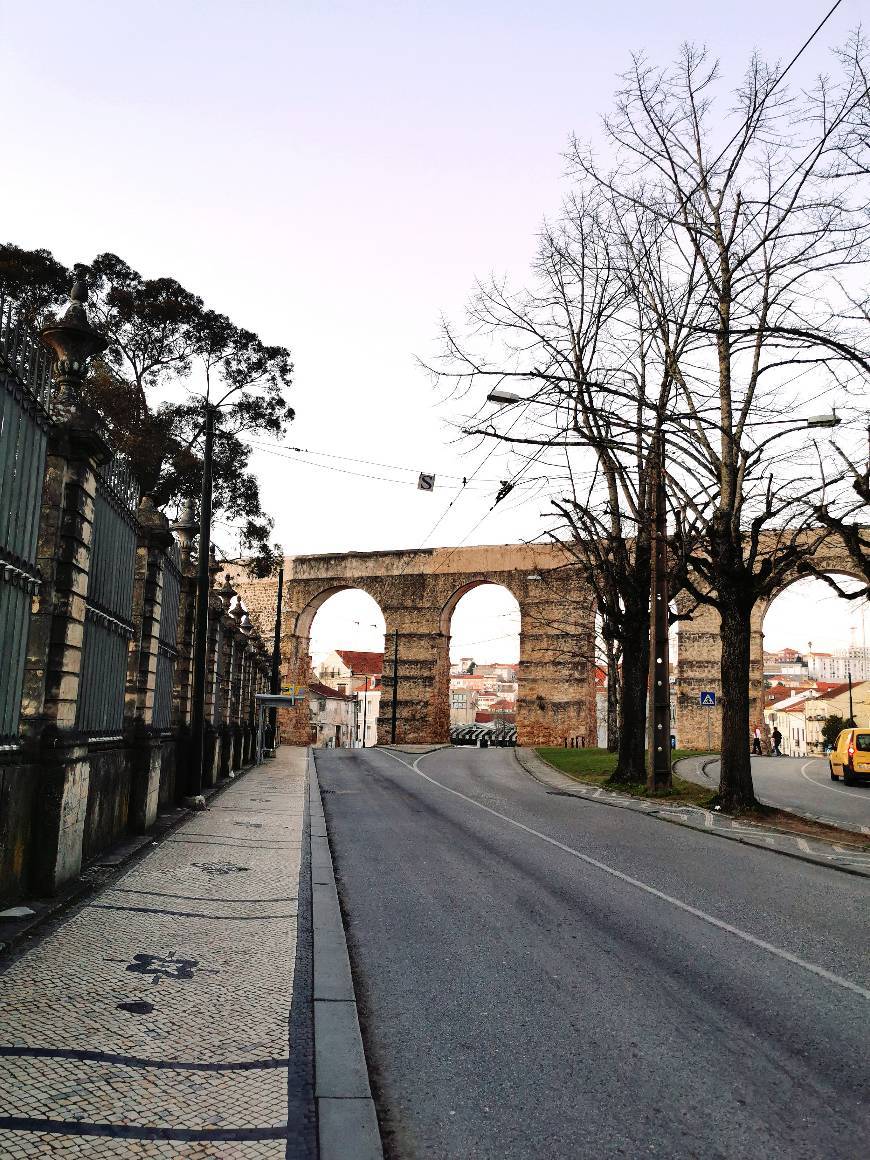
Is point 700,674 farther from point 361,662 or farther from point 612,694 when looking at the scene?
point 361,662

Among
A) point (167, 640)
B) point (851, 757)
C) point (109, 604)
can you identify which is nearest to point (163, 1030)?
point (109, 604)

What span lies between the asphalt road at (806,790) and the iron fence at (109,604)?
1090 cm

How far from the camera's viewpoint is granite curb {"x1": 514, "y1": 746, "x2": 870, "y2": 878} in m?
10.9

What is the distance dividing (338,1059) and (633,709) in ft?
63.8

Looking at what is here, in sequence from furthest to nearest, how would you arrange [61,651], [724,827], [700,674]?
[700,674], [724,827], [61,651]

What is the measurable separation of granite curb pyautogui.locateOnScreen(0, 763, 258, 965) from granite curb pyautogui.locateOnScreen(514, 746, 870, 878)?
7677 mm

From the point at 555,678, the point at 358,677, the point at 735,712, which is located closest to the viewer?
the point at 735,712

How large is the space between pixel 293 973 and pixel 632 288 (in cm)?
1348

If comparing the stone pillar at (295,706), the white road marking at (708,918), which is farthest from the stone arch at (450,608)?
the white road marking at (708,918)

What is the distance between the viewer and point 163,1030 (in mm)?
4215

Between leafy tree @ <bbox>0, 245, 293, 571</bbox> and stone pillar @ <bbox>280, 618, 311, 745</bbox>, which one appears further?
stone pillar @ <bbox>280, 618, 311, 745</bbox>

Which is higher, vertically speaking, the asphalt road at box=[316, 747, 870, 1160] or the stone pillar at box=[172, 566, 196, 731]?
the stone pillar at box=[172, 566, 196, 731]

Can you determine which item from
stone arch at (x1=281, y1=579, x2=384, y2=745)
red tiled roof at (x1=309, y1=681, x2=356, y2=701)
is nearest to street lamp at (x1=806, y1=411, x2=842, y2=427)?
stone arch at (x1=281, y1=579, x2=384, y2=745)

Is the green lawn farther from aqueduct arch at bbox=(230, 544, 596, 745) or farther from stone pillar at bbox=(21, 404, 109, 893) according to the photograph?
stone pillar at bbox=(21, 404, 109, 893)
